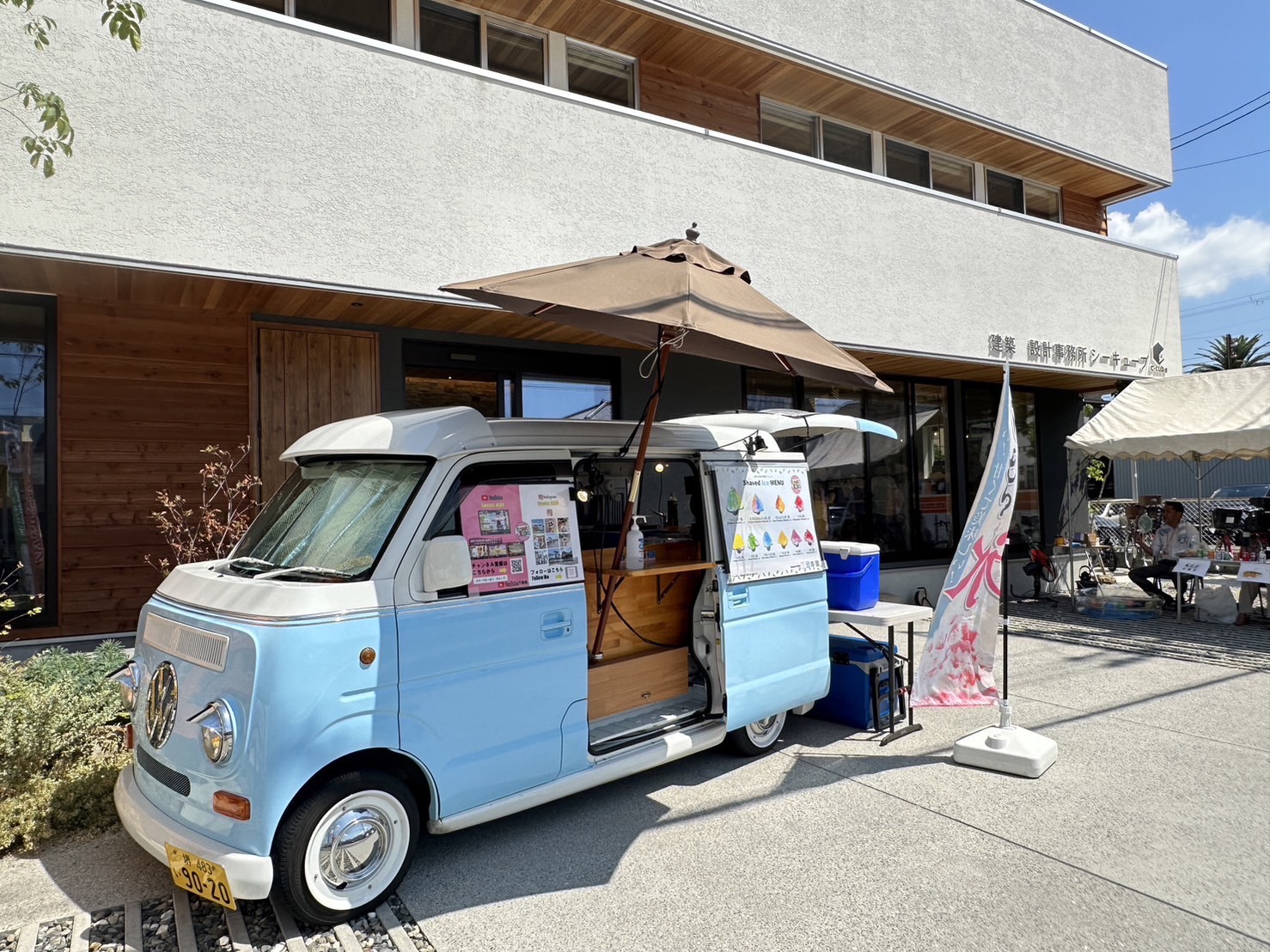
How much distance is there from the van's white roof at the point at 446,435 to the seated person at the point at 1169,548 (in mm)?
9513

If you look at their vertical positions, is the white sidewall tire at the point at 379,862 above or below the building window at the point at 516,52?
below

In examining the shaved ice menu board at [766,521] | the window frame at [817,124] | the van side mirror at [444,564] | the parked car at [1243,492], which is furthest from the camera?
the parked car at [1243,492]

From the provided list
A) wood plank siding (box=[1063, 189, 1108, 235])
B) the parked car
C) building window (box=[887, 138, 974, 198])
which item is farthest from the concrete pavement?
the parked car

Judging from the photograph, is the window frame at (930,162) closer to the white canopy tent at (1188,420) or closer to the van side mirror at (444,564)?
the white canopy tent at (1188,420)

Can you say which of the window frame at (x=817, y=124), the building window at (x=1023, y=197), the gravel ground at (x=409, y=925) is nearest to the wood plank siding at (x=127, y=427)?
the gravel ground at (x=409, y=925)

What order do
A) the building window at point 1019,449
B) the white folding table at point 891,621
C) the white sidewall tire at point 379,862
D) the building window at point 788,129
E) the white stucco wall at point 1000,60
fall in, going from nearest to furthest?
the white sidewall tire at point 379,862
the white folding table at point 891,621
the white stucco wall at point 1000,60
the building window at point 788,129
the building window at point 1019,449

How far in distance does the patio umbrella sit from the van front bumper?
206cm

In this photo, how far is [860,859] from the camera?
A: 3.81 metres

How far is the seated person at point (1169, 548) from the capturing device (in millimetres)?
10773

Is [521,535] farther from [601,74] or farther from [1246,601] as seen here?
[1246,601]

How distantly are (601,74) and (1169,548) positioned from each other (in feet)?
32.2

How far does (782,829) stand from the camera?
13.6 feet

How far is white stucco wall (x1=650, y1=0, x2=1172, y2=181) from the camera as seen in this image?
901 centimetres

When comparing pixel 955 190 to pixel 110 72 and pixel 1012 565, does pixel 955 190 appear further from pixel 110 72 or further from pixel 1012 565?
pixel 110 72
